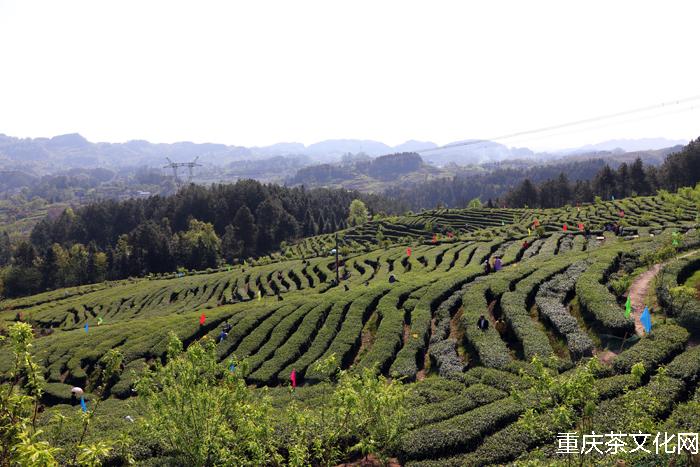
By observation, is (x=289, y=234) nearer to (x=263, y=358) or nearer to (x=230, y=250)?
(x=230, y=250)

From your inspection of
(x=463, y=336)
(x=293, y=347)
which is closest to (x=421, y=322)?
(x=463, y=336)

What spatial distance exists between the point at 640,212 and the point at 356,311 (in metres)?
52.1

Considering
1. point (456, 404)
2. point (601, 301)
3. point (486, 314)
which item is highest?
point (601, 301)

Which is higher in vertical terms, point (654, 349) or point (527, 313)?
point (654, 349)

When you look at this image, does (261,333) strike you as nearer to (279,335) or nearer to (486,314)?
(279,335)

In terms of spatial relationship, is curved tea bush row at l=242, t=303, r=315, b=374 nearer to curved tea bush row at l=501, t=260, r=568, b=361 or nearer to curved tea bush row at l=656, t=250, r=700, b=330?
curved tea bush row at l=501, t=260, r=568, b=361

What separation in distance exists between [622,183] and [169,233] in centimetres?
11591

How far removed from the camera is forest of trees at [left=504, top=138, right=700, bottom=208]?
9275 centimetres

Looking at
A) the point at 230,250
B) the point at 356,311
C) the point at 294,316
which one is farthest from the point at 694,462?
the point at 230,250

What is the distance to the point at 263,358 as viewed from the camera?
2409cm

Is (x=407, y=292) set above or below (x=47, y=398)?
above

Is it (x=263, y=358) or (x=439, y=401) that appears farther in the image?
(x=263, y=358)

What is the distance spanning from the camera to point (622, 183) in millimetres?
102500

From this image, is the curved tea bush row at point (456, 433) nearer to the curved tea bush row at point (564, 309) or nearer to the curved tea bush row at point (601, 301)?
the curved tea bush row at point (564, 309)
